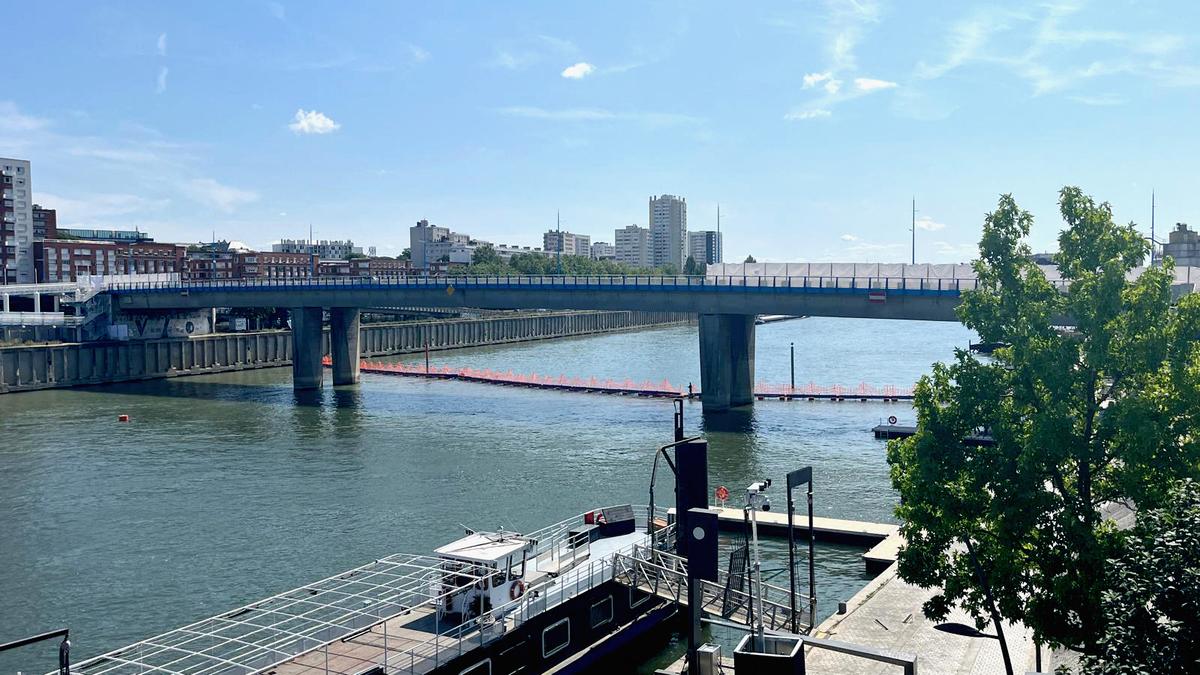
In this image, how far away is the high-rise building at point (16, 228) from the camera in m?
157

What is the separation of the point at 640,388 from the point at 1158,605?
245 feet

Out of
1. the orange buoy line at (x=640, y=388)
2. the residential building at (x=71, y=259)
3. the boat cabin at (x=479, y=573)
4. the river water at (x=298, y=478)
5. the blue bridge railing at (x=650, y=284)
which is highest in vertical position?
the residential building at (x=71, y=259)

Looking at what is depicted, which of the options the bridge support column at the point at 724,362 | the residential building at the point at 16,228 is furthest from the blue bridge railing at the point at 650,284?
the residential building at the point at 16,228

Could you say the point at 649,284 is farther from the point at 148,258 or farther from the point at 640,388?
the point at 148,258

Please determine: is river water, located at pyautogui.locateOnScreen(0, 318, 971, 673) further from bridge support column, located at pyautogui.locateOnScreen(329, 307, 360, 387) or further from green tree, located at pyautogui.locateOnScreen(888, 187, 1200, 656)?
green tree, located at pyautogui.locateOnScreen(888, 187, 1200, 656)

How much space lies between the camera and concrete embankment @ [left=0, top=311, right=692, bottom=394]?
94.4 m

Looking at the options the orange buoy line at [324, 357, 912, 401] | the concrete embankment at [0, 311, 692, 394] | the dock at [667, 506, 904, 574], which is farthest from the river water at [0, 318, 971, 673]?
the concrete embankment at [0, 311, 692, 394]

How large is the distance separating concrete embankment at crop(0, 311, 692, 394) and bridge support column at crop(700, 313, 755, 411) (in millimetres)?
60511

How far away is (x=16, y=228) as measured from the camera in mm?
162125

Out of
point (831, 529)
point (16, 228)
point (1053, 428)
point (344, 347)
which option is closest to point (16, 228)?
point (16, 228)

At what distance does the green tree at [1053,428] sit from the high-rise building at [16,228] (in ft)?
539

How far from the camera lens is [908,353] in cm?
15275

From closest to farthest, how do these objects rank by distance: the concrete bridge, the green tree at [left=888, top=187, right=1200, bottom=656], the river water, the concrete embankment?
the green tree at [left=888, top=187, right=1200, bottom=656] → the river water → the concrete bridge → the concrete embankment

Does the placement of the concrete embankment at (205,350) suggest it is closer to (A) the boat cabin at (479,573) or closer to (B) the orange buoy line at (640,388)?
(B) the orange buoy line at (640,388)
